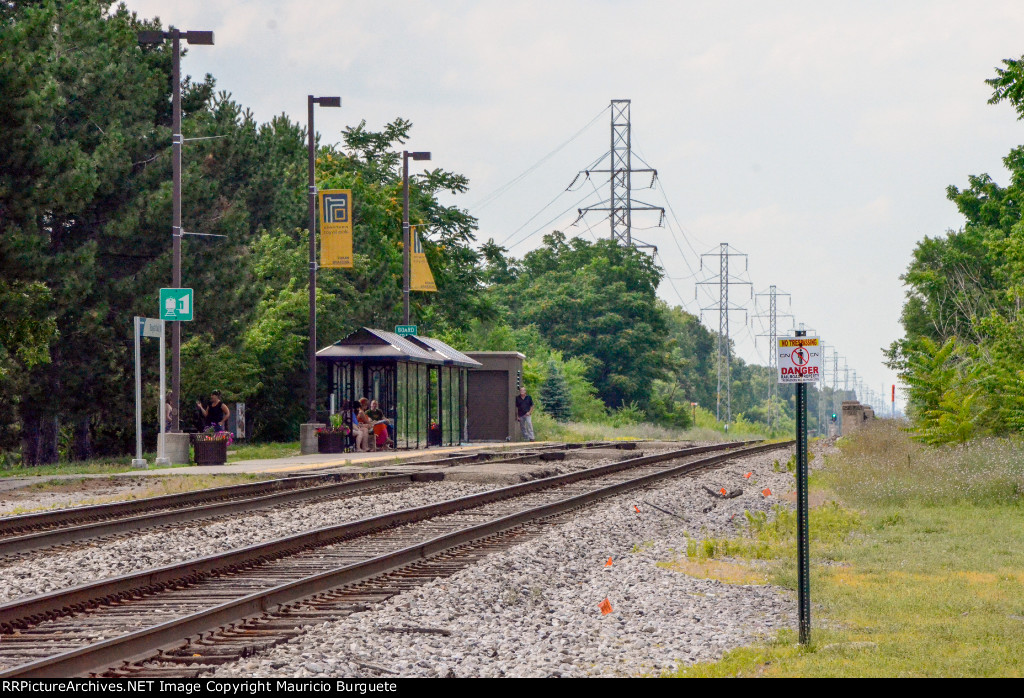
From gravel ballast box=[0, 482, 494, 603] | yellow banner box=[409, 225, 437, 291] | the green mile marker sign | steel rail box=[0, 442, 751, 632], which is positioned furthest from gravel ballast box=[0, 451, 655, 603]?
yellow banner box=[409, 225, 437, 291]

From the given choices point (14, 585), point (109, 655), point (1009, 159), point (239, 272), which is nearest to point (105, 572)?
point (14, 585)

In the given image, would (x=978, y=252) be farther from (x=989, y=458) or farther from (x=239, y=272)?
(x=989, y=458)

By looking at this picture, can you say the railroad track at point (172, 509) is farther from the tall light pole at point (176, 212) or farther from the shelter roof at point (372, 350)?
the shelter roof at point (372, 350)

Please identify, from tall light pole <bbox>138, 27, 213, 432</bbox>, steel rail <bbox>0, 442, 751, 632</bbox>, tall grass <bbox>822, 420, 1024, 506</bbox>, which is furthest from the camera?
tall light pole <bbox>138, 27, 213, 432</bbox>

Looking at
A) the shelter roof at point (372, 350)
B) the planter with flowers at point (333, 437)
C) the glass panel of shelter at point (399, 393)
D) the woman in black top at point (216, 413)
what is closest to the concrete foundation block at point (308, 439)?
the planter with flowers at point (333, 437)

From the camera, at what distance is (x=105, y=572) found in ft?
38.0

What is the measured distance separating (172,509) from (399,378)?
629 inches

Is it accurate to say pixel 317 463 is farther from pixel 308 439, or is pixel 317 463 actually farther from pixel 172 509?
pixel 172 509

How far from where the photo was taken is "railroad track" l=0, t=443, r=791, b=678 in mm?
7852

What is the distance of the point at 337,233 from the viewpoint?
→ 36.1 m

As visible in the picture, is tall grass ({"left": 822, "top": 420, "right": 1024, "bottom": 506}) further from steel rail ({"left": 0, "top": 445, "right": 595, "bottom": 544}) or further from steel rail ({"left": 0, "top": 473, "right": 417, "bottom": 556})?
steel rail ({"left": 0, "top": 473, "right": 417, "bottom": 556})

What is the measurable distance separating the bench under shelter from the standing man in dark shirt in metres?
4.52

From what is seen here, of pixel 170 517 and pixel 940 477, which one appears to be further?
pixel 940 477

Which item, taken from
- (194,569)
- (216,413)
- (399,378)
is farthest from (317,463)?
(194,569)
